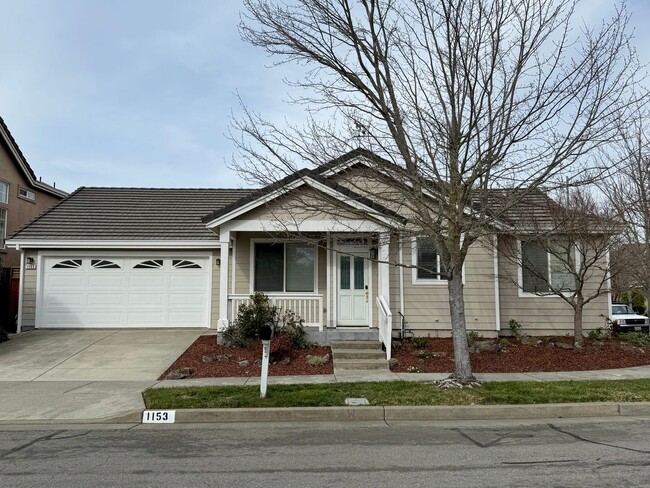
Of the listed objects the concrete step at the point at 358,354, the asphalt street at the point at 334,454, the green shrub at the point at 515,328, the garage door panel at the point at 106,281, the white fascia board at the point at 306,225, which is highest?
the white fascia board at the point at 306,225

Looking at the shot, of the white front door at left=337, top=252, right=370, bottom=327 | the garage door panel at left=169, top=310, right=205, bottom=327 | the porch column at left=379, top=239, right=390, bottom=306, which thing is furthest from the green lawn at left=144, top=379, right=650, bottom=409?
the garage door panel at left=169, top=310, right=205, bottom=327

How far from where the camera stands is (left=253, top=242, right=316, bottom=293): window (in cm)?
1321

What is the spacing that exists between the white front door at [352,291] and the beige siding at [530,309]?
3833 millimetres

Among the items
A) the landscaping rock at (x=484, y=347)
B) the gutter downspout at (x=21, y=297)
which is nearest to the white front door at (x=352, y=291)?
the landscaping rock at (x=484, y=347)

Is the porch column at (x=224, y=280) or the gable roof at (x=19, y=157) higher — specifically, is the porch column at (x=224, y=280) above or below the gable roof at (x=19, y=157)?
below

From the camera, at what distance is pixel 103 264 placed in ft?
46.9

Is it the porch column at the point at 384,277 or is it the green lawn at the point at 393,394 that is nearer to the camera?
the green lawn at the point at 393,394

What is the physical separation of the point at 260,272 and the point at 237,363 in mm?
3617

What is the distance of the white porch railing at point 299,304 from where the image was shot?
1183 centimetres

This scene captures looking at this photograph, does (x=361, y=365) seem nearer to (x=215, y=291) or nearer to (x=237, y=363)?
(x=237, y=363)

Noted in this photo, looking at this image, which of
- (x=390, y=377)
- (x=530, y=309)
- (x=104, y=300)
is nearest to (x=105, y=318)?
(x=104, y=300)

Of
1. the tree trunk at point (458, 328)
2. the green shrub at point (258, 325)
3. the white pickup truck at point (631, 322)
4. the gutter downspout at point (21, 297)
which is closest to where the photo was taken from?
the tree trunk at point (458, 328)

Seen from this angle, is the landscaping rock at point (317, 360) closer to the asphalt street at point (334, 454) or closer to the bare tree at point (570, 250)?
the asphalt street at point (334, 454)

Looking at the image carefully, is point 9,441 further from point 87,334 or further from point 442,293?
point 442,293
